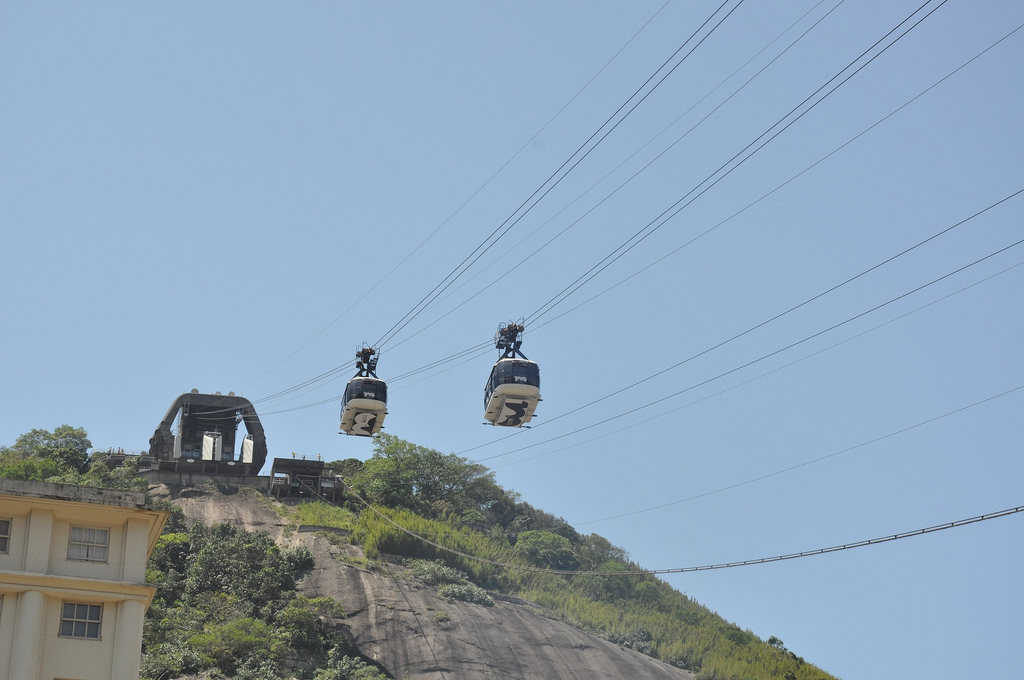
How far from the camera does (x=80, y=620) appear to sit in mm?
48125

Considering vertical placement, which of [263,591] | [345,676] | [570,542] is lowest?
[345,676]

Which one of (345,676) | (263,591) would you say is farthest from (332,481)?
(345,676)

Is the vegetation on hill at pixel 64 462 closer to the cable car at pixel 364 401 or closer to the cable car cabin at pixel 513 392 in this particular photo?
the cable car at pixel 364 401

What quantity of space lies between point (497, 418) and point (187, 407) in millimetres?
69114

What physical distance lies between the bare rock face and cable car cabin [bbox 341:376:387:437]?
2607 centimetres

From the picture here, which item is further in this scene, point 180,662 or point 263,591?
point 263,591

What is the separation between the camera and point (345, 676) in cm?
7788

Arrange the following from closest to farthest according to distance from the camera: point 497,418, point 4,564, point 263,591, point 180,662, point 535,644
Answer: point 4,564 → point 497,418 → point 180,662 → point 263,591 → point 535,644

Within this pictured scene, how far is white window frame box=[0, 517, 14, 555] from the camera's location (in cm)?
4772

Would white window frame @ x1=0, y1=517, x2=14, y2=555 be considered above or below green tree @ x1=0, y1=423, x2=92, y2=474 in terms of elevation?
below

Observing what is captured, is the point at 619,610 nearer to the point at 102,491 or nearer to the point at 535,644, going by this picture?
the point at 535,644

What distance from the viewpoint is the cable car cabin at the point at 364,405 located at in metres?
61.8

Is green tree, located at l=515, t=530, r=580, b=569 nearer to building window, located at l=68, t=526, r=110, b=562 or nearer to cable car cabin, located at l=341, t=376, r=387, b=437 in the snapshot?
cable car cabin, located at l=341, t=376, r=387, b=437

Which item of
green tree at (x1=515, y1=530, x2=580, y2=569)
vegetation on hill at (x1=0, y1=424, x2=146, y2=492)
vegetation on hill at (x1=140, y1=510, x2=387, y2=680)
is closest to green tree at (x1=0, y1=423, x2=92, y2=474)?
vegetation on hill at (x1=0, y1=424, x2=146, y2=492)
